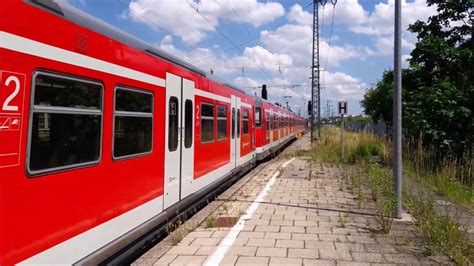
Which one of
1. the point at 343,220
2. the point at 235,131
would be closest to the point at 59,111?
the point at 343,220

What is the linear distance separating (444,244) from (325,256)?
5.30 ft

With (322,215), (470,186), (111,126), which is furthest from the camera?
(470,186)

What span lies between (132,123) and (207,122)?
417 cm

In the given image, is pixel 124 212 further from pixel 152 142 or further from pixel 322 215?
pixel 322 215

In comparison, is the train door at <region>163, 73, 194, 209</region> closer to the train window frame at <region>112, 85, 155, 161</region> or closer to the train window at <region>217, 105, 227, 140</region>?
the train window frame at <region>112, 85, 155, 161</region>

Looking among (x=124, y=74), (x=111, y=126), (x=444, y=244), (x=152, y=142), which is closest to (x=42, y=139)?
(x=111, y=126)

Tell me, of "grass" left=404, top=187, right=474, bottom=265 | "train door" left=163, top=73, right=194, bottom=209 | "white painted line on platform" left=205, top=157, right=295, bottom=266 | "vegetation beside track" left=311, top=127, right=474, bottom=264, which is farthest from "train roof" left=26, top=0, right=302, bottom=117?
"grass" left=404, top=187, right=474, bottom=265

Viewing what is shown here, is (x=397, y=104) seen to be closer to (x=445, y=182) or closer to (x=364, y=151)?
(x=445, y=182)

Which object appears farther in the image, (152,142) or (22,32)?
(152,142)

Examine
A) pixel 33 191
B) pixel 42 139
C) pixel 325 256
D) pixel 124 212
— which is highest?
pixel 42 139

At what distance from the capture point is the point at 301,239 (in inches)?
272

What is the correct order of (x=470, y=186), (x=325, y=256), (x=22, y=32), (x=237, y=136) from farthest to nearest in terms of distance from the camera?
1. (x=237, y=136)
2. (x=470, y=186)
3. (x=325, y=256)
4. (x=22, y=32)

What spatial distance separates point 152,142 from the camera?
6613mm

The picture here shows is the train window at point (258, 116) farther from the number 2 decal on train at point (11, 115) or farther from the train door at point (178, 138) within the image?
the number 2 decal on train at point (11, 115)
